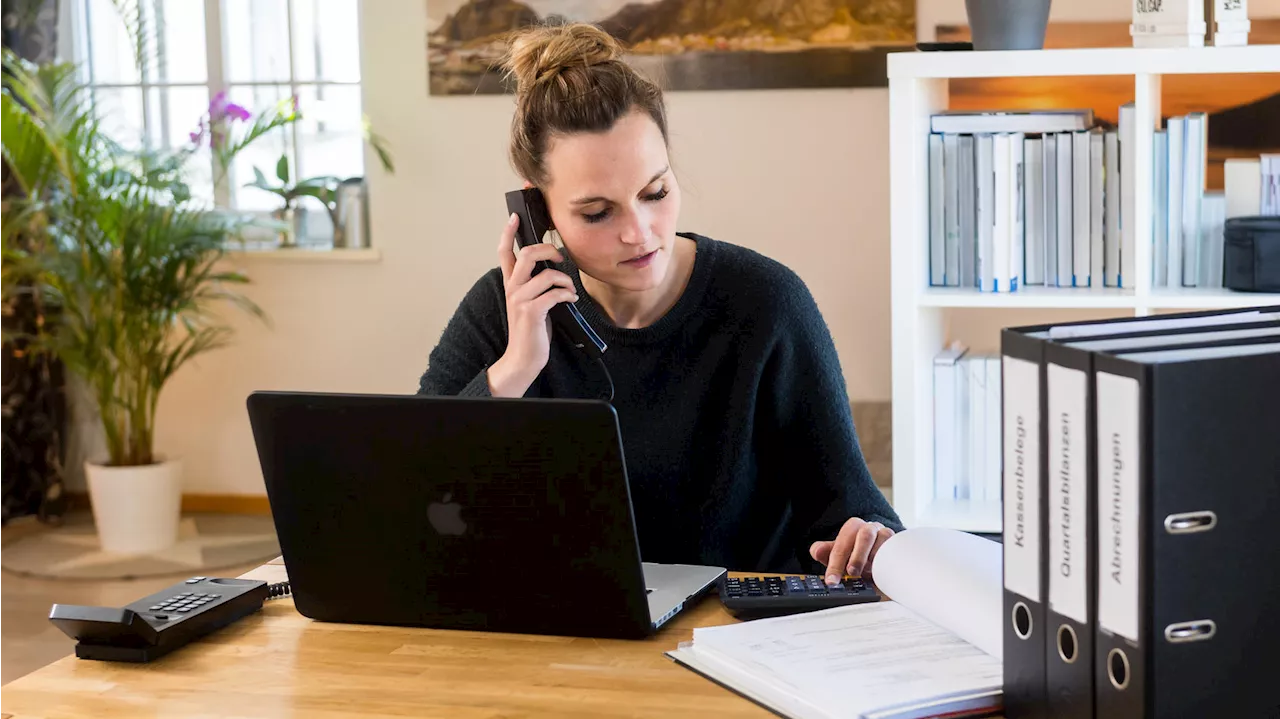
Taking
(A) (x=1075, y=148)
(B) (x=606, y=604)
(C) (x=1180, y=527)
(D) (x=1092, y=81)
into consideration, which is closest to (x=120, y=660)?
(B) (x=606, y=604)

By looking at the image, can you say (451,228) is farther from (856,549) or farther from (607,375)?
(856,549)

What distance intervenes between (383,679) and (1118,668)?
0.59m

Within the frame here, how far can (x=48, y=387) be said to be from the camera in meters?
4.19

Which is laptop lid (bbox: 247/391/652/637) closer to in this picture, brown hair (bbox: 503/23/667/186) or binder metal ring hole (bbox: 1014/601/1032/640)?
binder metal ring hole (bbox: 1014/601/1032/640)

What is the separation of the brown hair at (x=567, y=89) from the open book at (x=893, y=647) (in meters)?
0.70

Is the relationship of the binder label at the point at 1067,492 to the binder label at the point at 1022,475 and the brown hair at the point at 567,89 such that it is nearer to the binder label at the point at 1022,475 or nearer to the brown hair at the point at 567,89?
the binder label at the point at 1022,475

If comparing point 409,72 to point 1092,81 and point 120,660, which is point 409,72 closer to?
point 1092,81

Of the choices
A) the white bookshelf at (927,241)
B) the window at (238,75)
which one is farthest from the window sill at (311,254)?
the white bookshelf at (927,241)

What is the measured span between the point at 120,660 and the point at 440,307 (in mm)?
2749

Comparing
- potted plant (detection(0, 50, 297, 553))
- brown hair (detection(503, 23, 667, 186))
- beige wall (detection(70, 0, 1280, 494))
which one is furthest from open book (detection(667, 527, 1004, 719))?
potted plant (detection(0, 50, 297, 553))

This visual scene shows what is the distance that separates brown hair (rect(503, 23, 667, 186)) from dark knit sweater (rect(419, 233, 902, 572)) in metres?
0.23

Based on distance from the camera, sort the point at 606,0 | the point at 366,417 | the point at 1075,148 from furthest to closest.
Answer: the point at 606,0
the point at 1075,148
the point at 366,417

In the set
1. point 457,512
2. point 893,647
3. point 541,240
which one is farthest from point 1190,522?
point 541,240

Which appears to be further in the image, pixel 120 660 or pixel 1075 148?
pixel 1075 148
